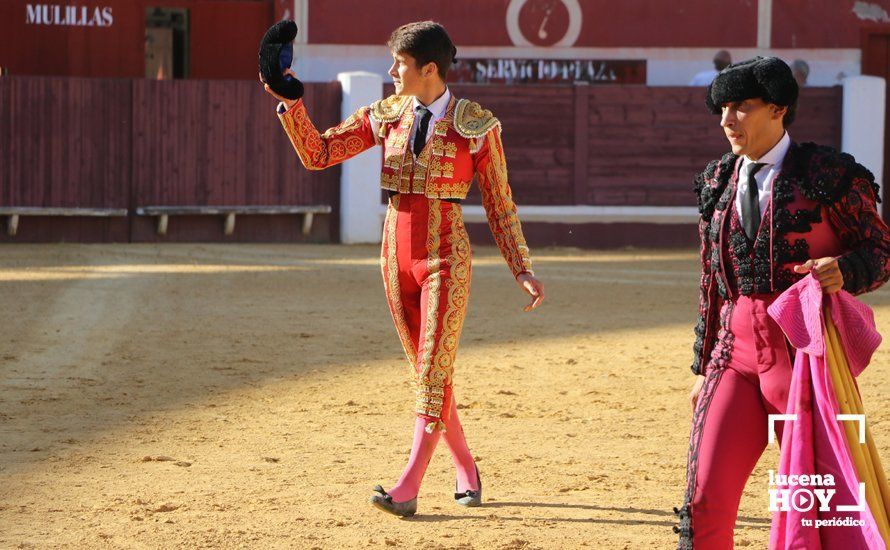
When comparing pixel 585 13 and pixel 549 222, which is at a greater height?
pixel 585 13

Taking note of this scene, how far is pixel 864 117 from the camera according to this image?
14836 millimetres

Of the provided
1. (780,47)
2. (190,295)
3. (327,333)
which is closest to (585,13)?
(780,47)

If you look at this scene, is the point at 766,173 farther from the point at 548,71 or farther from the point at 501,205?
the point at 548,71

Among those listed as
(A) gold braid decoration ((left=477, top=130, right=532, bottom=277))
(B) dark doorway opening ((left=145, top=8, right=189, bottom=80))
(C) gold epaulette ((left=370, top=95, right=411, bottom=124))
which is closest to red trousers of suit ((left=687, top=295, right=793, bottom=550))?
(A) gold braid decoration ((left=477, top=130, right=532, bottom=277))

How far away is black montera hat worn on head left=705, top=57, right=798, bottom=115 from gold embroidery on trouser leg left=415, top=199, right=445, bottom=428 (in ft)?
4.30

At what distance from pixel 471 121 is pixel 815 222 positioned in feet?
4.64

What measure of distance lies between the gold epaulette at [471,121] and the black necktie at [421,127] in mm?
80

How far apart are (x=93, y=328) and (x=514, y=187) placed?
22.9 ft

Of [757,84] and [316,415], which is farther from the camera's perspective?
[316,415]

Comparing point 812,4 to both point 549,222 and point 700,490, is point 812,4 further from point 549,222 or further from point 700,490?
point 700,490

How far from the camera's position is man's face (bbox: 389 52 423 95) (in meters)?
4.17

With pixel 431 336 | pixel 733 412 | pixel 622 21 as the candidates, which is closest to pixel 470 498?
pixel 431 336

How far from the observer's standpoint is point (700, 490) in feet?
9.87

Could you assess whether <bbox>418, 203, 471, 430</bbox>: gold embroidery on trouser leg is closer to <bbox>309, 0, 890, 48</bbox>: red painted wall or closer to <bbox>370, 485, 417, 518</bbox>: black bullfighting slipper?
<bbox>370, 485, 417, 518</bbox>: black bullfighting slipper
